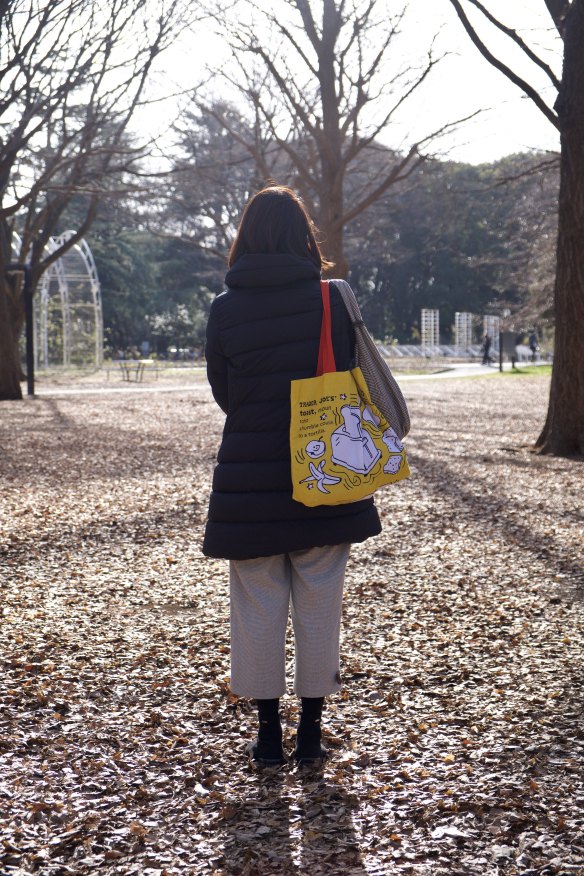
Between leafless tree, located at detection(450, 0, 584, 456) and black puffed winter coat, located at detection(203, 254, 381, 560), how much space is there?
24.1 feet

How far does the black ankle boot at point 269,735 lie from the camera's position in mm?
2914

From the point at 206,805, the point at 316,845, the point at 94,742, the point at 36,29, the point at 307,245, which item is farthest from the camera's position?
the point at 36,29

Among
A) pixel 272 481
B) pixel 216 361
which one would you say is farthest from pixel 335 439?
pixel 216 361

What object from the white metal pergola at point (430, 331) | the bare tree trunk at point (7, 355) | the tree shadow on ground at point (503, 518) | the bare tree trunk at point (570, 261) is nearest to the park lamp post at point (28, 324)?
the bare tree trunk at point (7, 355)

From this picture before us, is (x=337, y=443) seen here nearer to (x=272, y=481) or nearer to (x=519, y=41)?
(x=272, y=481)

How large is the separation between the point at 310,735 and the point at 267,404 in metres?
0.98

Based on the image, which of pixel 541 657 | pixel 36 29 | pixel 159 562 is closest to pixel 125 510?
pixel 159 562

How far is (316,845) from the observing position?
8.02ft

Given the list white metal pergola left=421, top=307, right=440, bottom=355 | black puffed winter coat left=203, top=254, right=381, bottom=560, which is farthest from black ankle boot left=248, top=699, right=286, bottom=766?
white metal pergola left=421, top=307, right=440, bottom=355

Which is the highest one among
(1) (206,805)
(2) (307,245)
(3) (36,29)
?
(3) (36,29)

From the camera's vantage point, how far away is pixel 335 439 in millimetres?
2729

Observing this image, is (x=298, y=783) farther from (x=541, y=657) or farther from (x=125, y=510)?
(x=125, y=510)

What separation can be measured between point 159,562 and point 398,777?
294cm

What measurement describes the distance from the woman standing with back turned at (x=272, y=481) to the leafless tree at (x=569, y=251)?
727 centimetres
